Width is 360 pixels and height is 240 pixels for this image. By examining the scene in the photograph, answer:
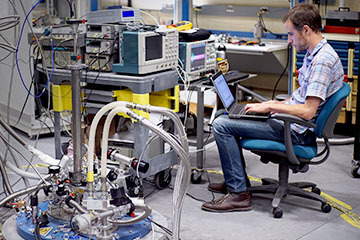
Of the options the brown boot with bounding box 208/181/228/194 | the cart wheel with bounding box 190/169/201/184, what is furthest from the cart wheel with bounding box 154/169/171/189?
the brown boot with bounding box 208/181/228/194

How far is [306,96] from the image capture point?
351cm

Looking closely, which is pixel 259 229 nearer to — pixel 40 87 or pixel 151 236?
pixel 151 236

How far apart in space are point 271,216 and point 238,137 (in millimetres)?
522

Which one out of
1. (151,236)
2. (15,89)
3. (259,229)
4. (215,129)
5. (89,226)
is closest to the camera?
(89,226)

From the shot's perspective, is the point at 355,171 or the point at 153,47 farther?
the point at 355,171

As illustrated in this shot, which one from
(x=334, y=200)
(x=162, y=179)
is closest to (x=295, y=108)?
(x=334, y=200)

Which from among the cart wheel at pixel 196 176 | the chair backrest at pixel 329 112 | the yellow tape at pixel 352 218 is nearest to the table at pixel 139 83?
the cart wheel at pixel 196 176

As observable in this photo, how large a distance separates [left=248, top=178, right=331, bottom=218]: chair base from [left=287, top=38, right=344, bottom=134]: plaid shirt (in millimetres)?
405

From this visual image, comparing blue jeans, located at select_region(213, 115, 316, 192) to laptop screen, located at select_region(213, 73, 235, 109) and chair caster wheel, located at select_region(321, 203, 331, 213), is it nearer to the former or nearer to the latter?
laptop screen, located at select_region(213, 73, 235, 109)

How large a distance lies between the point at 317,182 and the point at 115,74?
162 centimetres

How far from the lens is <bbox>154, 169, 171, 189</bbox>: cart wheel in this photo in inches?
160

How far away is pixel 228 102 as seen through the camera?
12.8 ft

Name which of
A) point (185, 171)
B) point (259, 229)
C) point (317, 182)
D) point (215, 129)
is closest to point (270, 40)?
point (317, 182)

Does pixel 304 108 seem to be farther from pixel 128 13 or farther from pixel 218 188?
pixel 128 13
